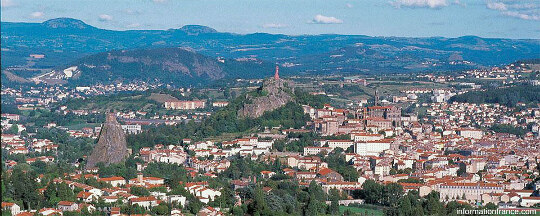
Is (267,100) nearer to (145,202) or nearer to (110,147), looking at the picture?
(110,147)

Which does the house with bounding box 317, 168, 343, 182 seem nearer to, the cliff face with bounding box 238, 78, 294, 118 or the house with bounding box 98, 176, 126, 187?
the house with bounding box 98, 176, 126, 187

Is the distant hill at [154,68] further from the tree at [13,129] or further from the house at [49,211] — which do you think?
the house at [49,211]

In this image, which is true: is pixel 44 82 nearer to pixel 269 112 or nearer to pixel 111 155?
pixel 269 112

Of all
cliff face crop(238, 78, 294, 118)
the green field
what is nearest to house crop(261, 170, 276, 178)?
the green field

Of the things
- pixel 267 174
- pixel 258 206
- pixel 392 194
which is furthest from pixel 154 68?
pixel 258 206

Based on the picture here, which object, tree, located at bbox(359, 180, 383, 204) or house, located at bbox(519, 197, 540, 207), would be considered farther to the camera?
tree, located at bbox(359, 180, 383, 204)

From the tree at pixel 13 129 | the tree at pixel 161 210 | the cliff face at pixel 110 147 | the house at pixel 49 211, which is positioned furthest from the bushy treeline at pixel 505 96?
the house at pixel 49 211

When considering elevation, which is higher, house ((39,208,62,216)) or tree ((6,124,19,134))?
house ((39,208,62,216))

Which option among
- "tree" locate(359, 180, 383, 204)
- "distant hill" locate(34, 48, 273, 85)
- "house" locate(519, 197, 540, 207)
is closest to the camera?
"house" locate(519, 197, 540, 207)
